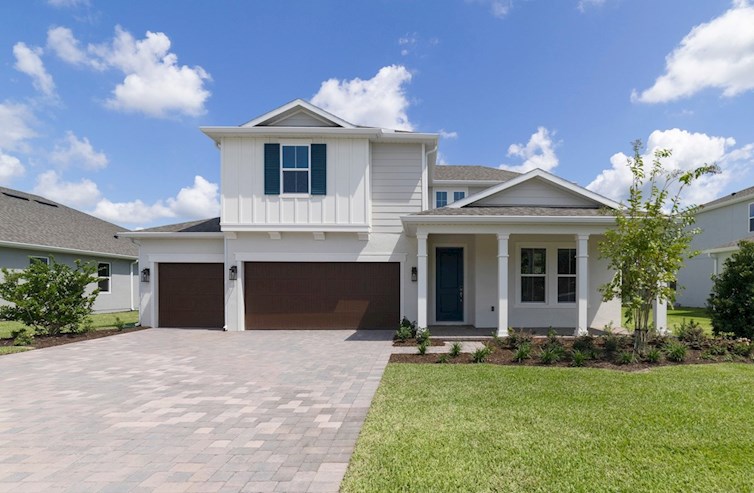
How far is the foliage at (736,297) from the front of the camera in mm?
8125

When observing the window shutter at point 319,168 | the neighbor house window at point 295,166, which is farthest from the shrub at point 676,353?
the neighbor house window at point 295,166

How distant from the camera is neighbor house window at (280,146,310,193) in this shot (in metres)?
10.7

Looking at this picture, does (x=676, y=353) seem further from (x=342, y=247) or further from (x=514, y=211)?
(x=342, y=247)

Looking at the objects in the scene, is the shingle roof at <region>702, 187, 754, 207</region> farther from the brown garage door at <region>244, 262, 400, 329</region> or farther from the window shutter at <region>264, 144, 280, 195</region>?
the window shutter at <region>264, 144, 280, 195</region>

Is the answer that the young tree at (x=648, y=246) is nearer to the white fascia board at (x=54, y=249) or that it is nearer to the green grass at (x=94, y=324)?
the green grass at (x=94, y=324)

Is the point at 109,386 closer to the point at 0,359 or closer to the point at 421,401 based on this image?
the point at 0,359

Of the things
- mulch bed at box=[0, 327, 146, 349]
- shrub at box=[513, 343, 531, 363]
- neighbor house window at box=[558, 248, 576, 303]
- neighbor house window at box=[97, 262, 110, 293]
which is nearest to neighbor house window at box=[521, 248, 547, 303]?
neighbor house window at box=[558, 248, 576, 303]

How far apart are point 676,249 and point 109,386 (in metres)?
9.96

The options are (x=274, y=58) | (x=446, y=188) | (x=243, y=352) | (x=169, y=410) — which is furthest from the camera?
(x=446, y=188)

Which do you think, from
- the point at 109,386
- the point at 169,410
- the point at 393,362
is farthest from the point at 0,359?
the point at 393,362

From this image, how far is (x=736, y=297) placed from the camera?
27.3ft

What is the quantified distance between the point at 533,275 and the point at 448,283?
2518 mm

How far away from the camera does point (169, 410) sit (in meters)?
4.69

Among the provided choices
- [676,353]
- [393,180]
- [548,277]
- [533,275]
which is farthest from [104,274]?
[676,353]
